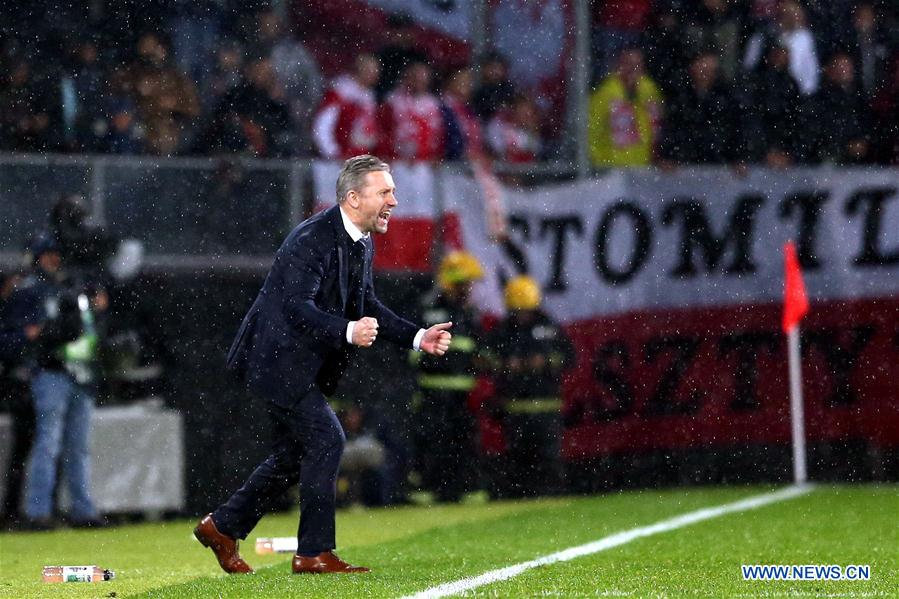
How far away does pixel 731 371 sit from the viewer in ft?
54.7

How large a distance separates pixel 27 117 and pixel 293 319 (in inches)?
347

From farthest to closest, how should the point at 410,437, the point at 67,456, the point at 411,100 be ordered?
the point at 411,100 < the point at 410,437 < the point at 67,456

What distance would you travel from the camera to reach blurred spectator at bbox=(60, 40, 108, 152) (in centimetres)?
1669

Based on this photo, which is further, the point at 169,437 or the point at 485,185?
the point at 485,185

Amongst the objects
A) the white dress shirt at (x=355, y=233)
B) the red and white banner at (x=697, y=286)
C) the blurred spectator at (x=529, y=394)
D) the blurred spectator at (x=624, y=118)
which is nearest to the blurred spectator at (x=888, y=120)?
the red and white banner at (x=697, y=286)

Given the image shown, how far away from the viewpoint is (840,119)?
1778 cm

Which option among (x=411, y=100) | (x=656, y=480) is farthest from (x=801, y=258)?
(x=411, y=100)

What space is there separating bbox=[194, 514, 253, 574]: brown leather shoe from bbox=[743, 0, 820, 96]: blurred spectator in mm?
10209

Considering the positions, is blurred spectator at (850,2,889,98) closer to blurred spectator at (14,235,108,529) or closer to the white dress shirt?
blurred spectator at (14,235,108,529)

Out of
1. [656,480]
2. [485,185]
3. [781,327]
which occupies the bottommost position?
[656,480]

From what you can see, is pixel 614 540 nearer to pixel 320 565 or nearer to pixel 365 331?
pixel 320 565

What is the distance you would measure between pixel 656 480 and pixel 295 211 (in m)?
3.72

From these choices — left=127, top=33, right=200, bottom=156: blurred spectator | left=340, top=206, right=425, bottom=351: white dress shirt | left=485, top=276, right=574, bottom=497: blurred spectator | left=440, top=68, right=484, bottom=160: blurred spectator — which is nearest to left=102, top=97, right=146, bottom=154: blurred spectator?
left=127, top=33, right=200, bottom=156: blurred spectator

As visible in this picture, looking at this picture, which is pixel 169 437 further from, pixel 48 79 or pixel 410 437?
pixel 48 79
